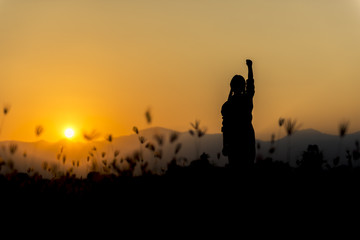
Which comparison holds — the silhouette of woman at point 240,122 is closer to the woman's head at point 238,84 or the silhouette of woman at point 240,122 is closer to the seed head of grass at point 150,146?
the woman's head at point 238,84

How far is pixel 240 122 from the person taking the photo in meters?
9.48

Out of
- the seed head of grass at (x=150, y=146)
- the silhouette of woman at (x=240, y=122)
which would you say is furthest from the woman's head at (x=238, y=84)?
the seed head of grass at (x=150, y=146)

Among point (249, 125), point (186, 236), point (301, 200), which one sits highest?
point (249, 125)

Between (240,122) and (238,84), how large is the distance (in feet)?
2.49

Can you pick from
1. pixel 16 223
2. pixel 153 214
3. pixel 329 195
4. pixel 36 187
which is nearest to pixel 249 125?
pixel 329 195

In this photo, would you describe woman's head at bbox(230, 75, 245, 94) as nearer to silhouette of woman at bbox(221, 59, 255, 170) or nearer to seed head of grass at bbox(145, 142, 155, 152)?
silhouette of woman at bbox(221, 59, 255, 170)

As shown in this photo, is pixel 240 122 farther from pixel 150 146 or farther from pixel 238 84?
pixel 150 146

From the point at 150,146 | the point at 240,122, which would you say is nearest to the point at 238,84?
the point at 240,122

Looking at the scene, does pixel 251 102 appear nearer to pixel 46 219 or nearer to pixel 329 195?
pixel 329 195

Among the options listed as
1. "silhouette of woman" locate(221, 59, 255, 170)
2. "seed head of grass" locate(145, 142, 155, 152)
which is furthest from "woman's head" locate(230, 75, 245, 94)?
"seed head of grass" locate(145, 142, 155, 152)

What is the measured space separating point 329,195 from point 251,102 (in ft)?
8.15

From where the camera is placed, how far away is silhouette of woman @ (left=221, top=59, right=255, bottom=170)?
9297 mm

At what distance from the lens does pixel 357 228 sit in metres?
6.29

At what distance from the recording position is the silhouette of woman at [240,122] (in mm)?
9297
